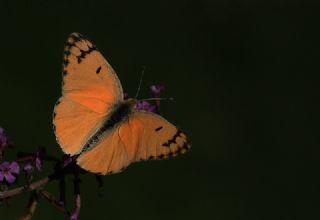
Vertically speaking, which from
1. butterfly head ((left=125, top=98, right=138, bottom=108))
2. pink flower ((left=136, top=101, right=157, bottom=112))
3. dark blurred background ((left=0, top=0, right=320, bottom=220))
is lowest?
dark blurred background ((left=0, top=0, right=320, bottom=220))

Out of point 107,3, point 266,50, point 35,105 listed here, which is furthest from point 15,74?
point 266,50

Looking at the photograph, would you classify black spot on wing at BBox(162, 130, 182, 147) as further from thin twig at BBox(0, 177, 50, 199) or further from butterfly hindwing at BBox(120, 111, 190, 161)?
thin twig at BBox(0, 177, 50, 199)

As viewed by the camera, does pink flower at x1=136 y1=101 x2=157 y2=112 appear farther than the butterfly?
Yes

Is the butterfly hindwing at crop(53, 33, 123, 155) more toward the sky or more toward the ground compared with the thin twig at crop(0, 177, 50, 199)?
more toward the sky

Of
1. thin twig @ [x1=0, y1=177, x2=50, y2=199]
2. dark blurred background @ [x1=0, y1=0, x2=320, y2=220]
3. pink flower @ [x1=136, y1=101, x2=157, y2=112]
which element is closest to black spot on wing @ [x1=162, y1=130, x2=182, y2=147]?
pink flower @ [x1=136, y1=101, x2=157, y2=112]

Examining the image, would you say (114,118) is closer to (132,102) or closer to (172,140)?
(132,102)

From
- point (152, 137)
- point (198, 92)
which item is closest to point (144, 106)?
point (152, 137)
